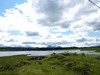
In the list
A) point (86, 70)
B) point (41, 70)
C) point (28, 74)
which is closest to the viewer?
point (28, 74)

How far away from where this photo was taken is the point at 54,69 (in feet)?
82.3

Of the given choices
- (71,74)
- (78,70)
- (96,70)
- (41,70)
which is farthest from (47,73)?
(96,70)

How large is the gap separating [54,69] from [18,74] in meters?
4.85

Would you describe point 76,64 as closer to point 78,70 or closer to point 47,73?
point 78,70

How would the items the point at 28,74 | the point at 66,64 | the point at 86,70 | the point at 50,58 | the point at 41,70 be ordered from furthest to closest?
1. the point at 50,58
2. the point at 66,64
3. the point at 86,70
4. the point at 41,70
5. the point at 28,74

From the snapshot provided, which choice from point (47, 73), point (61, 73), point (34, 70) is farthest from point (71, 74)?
point (34, 70)

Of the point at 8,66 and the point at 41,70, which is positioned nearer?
the point at 41,70

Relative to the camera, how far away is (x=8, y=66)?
26438 mm

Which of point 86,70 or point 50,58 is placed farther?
point 50,58

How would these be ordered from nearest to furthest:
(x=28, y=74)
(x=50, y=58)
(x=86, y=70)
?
(x=28, y=74) < (x=86, y=70) < (x=50, y=58)

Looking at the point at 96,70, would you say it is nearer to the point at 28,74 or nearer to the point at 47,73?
the point at 47,73

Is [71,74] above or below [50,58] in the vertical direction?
below

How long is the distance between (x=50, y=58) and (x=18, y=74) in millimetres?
10567

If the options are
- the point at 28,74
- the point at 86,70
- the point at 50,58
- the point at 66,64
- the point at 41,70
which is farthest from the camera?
the point at 50,58
